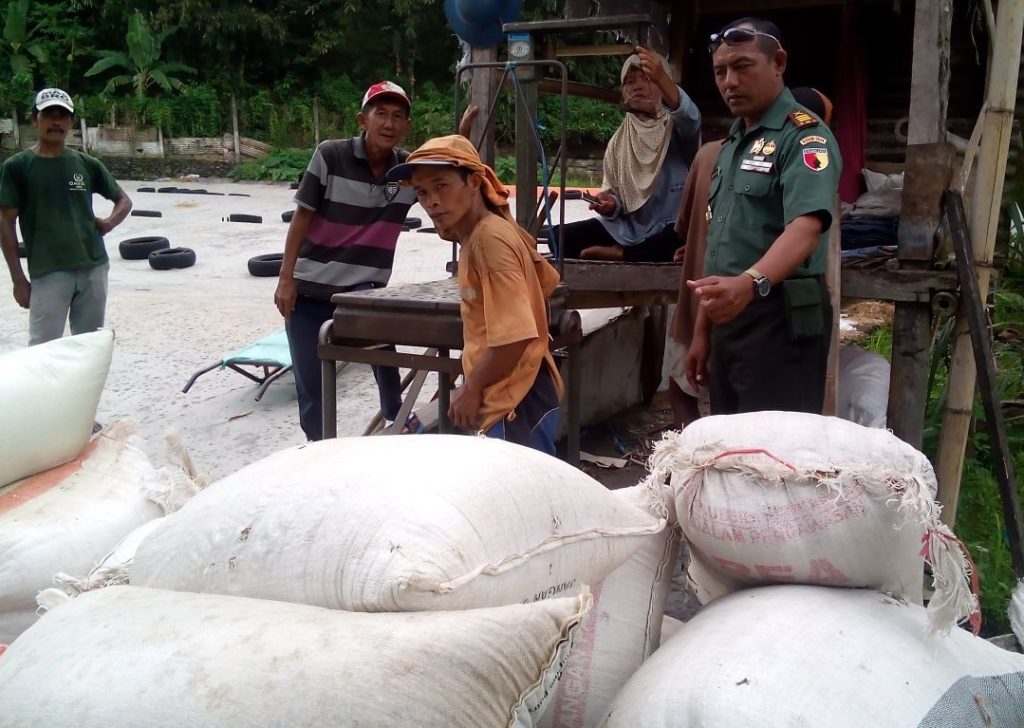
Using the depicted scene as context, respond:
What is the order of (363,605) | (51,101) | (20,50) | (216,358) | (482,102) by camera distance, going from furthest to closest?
(20,50)
(216,358)
(51,101)
(482,102)
(363,605)

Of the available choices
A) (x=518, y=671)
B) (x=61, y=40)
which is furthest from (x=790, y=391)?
(x=61, y=40)

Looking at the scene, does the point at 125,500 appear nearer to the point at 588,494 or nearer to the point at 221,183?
the point at 588,494

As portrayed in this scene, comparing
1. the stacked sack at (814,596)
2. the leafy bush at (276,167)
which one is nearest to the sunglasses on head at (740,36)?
the stacked sack at (814,596)

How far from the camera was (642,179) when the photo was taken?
13.9ft

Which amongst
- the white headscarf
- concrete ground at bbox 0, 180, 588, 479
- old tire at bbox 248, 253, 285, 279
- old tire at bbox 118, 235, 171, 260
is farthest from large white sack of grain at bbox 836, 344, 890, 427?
old tire at bbox 118, 235, 171, 260

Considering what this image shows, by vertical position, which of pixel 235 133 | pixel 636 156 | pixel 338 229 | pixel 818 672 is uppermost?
pixel 235 133

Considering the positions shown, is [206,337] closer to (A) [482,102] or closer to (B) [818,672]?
(A) [482,102]

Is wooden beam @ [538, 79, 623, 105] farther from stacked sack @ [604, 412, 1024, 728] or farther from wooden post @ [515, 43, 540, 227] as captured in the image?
stacked sack @ [604, 412, 1024, 728]

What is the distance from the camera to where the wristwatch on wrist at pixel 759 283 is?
2402 mm

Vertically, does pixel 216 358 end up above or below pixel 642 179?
below

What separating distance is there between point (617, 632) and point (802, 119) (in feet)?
5.56

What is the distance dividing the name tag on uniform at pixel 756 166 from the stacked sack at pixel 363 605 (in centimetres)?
141

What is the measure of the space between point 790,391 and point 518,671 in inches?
68.8

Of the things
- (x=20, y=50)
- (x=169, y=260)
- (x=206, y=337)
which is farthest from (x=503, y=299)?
(x=20, y=50)
